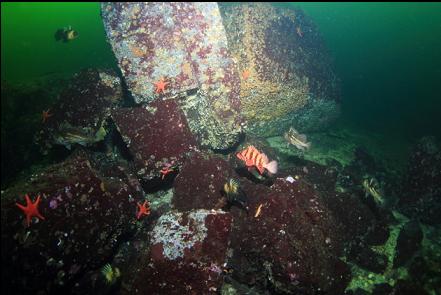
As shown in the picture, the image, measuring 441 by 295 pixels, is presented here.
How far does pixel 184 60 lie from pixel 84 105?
249 centimetres

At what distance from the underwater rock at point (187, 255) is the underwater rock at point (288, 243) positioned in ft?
1.70

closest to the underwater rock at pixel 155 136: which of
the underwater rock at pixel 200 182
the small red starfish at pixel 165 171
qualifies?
the small red starfish at pixel 165 171

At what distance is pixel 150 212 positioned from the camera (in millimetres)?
5602

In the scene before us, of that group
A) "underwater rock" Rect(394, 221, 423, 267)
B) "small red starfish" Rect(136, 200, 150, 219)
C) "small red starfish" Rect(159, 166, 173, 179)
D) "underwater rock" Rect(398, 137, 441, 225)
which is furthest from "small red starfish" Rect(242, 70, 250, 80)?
"underwater rock" Rect(394, 221, 423, 267)

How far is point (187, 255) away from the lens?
4.23m

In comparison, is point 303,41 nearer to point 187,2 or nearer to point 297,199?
point 187,2

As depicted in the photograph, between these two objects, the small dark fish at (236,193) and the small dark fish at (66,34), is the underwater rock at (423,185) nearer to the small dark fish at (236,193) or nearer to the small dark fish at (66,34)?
the small dark fish at (236,193)

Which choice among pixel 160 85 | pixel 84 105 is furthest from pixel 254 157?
pixel 84 105

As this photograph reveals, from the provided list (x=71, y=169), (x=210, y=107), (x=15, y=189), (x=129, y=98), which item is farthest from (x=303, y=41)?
(x=15, y=189)

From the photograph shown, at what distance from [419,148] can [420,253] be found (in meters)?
2.95

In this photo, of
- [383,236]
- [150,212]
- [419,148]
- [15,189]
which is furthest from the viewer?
[419,148]

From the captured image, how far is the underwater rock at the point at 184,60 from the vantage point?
640 cm

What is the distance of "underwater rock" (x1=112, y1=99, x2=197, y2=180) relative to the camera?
5.79 meters

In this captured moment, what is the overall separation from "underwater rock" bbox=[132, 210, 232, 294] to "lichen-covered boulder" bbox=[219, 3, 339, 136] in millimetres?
4171
